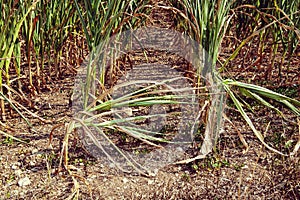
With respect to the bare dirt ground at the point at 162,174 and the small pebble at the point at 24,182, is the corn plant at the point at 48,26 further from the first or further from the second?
the small pebble at the point at 24,182

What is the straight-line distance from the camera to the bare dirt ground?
1.54 metres

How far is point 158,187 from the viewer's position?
5.16 ft

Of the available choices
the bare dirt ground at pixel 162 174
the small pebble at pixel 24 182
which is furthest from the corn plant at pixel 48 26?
the small pebble at pixel 24 182

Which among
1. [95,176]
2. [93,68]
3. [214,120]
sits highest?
[93,68]

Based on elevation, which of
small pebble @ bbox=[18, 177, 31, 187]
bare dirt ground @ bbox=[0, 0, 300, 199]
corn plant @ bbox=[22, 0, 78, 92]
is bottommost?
small pebble @ bbox=[18, 177, 31, 187]

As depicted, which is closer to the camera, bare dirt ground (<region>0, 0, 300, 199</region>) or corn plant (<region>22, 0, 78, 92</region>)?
bare dirt ground (<region>0, 0, 300, 199</region>)

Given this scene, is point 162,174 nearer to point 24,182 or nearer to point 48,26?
point 24,182

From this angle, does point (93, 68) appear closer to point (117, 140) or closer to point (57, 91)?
point (117, 140)

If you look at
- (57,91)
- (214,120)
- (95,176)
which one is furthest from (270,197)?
(57,91)

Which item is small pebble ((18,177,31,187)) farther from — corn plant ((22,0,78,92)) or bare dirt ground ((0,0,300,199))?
corn plant ((22,0,78,92))

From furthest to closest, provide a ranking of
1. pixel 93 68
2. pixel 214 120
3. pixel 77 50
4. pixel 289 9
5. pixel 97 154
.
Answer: pixel 77 50
pixel 289 9
pixel 97 154
pixel 214 120
pixel 93 68

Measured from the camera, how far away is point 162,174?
5.39 feet

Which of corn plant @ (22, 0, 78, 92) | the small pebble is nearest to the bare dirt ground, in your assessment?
the small pebble

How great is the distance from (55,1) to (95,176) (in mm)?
889
